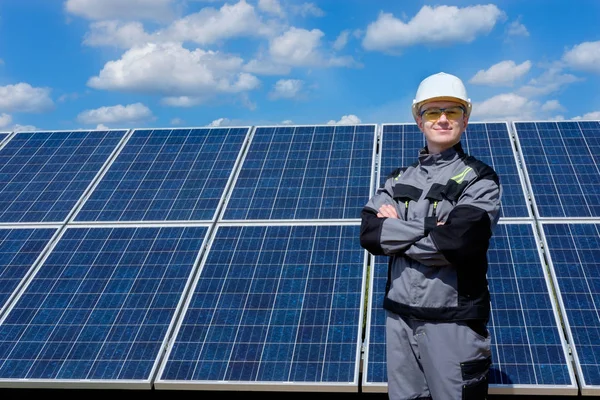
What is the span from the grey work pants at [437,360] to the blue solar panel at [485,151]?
436cm

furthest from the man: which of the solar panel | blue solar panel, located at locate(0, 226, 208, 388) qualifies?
blue solar panel, located at locate(0, 226, 208, 388)

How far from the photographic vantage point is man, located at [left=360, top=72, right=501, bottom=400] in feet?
13.3

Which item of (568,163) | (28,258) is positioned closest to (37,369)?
(28,258)

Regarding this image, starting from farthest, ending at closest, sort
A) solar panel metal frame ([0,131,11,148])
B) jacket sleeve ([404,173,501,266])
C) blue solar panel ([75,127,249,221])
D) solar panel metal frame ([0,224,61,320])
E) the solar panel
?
solar panel metal frame ([0,131,11,148]), blue solar panel ([75,127,249,221]), solar panel metal frame ([0,224,61,320]), the solar panel, jacket sleeve ([404,173,501,266])

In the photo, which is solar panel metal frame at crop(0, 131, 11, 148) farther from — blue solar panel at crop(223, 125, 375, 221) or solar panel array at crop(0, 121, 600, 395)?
blue solar panel at crop(223, 125, 375, 221)

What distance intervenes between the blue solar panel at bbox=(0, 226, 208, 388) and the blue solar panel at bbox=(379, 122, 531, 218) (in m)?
3.23

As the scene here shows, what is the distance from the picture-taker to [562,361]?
6.32 meters

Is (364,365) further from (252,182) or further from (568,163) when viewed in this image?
(568,163)

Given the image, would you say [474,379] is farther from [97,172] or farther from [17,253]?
[97,172]

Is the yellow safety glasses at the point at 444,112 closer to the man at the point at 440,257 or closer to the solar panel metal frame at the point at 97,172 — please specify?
the man at the point at 440,257

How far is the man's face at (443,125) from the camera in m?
4.39

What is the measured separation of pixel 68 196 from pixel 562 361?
295 inches

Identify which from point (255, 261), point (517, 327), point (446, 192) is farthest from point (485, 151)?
point (446, 192)

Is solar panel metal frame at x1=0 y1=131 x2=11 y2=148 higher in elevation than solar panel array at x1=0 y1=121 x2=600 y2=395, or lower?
higher
